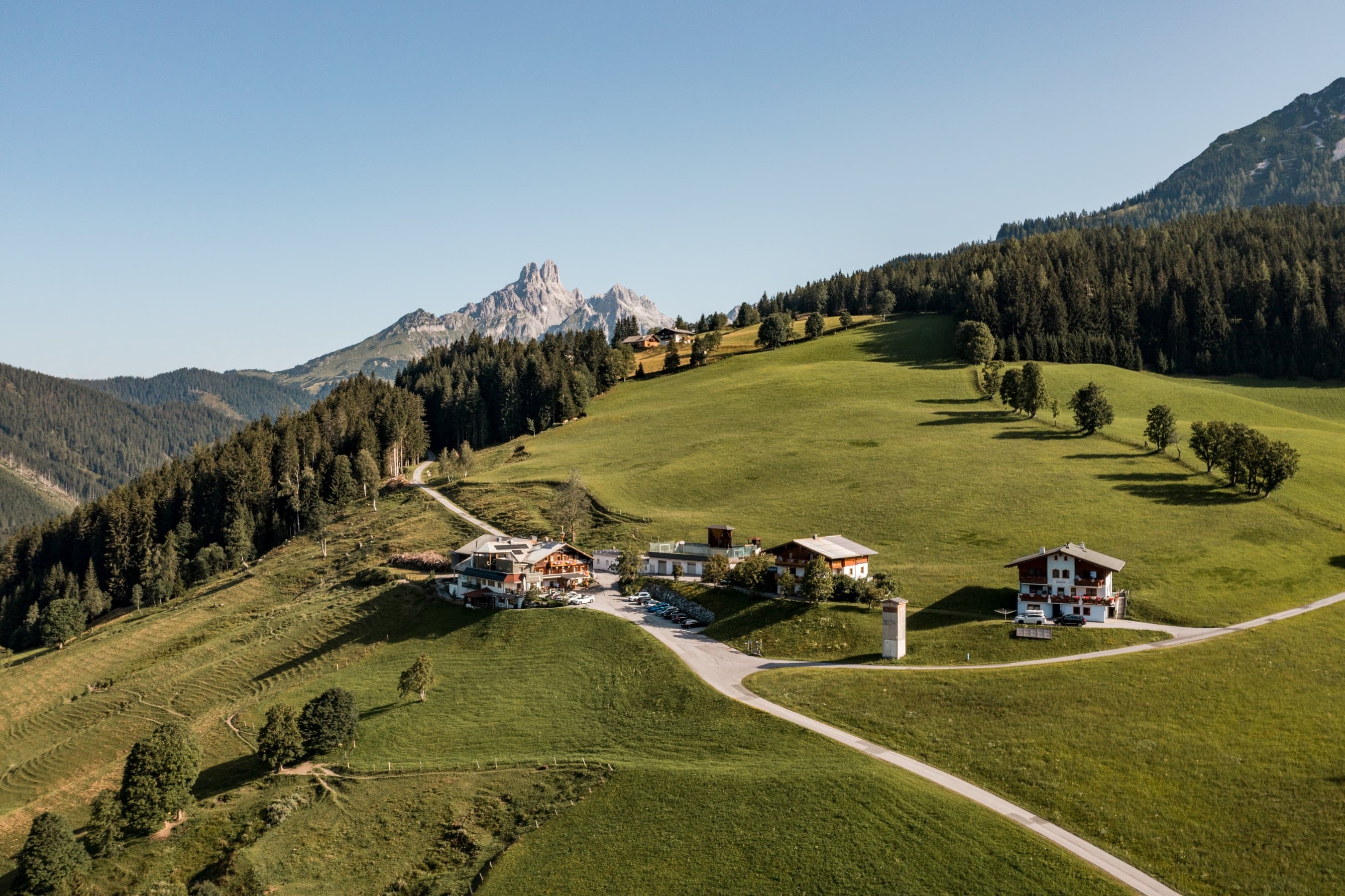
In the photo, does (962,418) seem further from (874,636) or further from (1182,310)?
(1182,310)

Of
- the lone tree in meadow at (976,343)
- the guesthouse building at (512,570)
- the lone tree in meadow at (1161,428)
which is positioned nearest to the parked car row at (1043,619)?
the guesthouse building at (512,570)

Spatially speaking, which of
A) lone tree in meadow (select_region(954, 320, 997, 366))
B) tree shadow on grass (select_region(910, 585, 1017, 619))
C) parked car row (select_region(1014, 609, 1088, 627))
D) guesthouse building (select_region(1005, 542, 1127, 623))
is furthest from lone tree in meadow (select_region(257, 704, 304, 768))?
lone tree in meadow (select_region(954, 320, 997, 366))

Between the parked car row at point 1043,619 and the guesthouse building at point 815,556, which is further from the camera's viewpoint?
the guesthouse building at point 815,556

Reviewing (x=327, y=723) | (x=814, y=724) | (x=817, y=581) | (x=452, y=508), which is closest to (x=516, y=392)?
(x=452, y=508)

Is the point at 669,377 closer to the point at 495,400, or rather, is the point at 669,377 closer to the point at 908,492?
the point at 495,400

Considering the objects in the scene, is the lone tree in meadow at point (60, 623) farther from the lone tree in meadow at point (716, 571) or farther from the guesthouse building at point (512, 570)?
the lone tree in meadow at point (716, 571)

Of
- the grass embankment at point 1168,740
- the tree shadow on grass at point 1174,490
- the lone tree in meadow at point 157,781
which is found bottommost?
the lone tree in meadow at point 157,781
